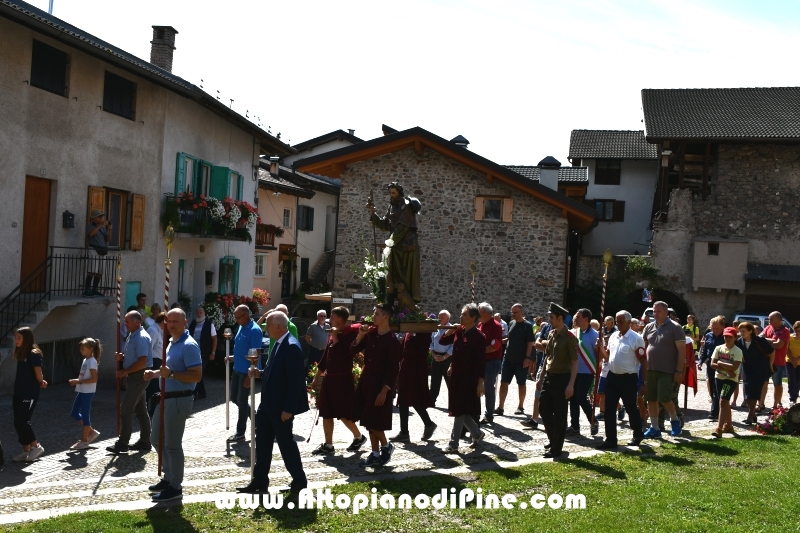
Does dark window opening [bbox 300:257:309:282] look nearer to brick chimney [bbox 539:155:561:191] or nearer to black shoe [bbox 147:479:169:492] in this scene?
brick chimney [bbox 539:155:561:191]

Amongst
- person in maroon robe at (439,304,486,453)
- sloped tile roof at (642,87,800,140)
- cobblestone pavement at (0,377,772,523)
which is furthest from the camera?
sloped tile roof at (642,87,800,140)

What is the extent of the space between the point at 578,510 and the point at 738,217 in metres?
26.8

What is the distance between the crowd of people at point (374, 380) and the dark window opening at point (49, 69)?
6170 mm

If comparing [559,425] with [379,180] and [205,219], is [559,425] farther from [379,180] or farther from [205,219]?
[379,180]

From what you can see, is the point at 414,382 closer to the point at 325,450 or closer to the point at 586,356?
the point at 325,450

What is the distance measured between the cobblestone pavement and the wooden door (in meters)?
2.73

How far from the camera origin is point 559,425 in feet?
32.7

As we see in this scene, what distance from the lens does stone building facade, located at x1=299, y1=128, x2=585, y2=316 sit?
86.6 feet

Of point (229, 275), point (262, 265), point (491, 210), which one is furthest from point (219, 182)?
point (262, 265)

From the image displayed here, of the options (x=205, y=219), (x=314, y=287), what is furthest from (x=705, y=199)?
(x=205, y=219)

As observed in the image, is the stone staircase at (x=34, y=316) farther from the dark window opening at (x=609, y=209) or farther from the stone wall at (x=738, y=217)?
the dark window opening at (x=609, y=209)

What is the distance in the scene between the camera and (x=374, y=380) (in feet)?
31.5

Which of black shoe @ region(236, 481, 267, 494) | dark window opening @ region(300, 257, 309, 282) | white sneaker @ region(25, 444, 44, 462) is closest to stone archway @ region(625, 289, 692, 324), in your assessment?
dark window opening @ region(300, 257, 309, 282)

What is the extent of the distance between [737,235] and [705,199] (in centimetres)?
178
